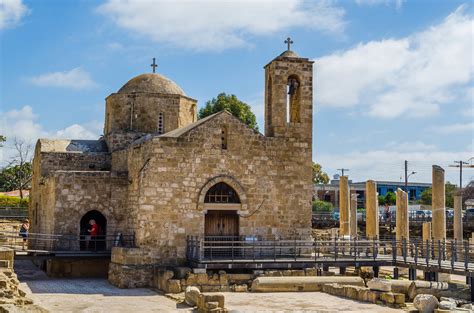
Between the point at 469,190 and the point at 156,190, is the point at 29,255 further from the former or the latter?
the point at 469,190

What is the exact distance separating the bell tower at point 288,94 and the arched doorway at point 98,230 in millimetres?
7386

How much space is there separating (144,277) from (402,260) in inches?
348

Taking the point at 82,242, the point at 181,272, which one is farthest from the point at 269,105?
the point at 82,242

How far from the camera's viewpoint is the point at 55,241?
977 inches

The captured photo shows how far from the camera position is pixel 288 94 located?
25719mm

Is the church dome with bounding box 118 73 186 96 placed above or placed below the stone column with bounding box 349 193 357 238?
above

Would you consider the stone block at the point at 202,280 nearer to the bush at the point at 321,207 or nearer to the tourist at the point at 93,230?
the tourist at the point at 93,230

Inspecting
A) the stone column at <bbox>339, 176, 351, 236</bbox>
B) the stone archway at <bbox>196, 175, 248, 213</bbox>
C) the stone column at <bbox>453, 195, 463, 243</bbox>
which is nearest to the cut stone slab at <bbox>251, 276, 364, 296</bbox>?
the stone archway at <bbox>196, 175, 248, 213</bbox>

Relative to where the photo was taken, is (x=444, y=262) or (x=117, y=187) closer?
(x=444, y=262)

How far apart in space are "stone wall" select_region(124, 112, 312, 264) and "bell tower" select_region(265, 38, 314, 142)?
53 cm

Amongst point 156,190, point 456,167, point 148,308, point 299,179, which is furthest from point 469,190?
point 148,308

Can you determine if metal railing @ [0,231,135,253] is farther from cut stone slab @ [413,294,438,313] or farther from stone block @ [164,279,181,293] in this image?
cut stone slab @ [413,294,438,313]

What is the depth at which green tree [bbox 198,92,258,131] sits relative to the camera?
1785 inches

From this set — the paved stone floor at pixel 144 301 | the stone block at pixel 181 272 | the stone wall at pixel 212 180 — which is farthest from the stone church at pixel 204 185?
the paved stone floor at pixel 144 301
